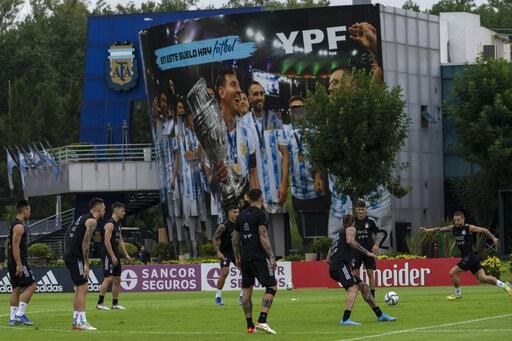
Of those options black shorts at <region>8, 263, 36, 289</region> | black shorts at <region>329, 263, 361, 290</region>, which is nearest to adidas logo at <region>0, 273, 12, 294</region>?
black shorts at <region>8, 263, 36, 289</region>

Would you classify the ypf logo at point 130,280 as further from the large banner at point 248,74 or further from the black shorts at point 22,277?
the black shorts at point 22,277

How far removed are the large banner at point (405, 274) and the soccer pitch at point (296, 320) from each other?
8.49 m

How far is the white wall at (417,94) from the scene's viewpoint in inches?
2808

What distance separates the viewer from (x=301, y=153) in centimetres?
6994

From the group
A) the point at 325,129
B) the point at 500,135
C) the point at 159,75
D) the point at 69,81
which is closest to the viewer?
the point at 325,129

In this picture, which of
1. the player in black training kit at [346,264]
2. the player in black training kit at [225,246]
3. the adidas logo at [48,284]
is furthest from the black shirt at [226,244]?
the adidas logo at [48,284]

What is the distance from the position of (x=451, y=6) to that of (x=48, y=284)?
2896 inches

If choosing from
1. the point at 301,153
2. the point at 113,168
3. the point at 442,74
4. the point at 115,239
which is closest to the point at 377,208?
the point at 301,153

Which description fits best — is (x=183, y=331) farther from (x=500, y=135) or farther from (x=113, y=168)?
(x=113, y=168)

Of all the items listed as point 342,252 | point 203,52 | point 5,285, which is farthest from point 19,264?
point 203,52

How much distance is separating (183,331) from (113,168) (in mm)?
60015

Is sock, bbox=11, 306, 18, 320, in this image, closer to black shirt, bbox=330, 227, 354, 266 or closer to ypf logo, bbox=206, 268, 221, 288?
black shirt, bbox=330, 227, 354, 266

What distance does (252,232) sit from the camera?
75.0 ft

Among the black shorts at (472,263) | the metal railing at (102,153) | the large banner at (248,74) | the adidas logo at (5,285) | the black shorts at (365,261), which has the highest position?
the large banner at (248,74)
